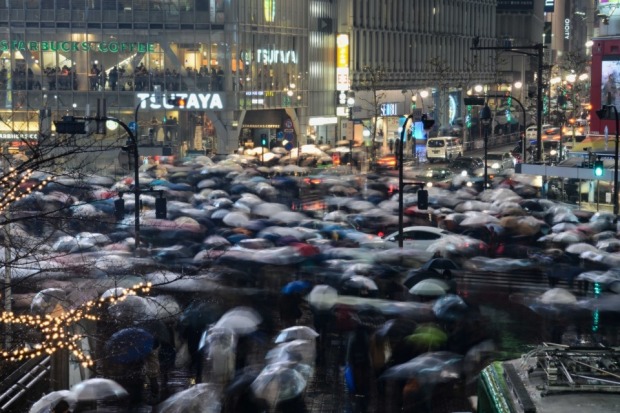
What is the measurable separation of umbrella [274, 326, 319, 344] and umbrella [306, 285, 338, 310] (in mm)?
1914

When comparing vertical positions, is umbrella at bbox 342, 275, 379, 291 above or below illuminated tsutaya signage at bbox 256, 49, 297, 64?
below

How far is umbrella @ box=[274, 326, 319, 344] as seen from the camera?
827 inches

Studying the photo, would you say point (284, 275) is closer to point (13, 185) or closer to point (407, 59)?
point (13, 185)

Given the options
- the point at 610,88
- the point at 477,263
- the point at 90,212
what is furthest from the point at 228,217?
the point at 610,88

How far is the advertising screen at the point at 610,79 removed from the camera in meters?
64.4

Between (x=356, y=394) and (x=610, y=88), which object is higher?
(x=610, y=88)

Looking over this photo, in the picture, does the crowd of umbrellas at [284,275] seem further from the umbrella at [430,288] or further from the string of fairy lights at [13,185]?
the string of fairy lights at [13,185]

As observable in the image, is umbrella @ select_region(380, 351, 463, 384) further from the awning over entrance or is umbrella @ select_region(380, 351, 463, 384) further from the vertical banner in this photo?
the vertical banner

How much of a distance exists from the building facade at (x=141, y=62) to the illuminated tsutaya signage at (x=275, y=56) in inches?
56.3

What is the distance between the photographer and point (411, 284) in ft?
82.3

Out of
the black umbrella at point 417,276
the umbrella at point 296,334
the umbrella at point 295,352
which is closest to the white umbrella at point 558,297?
the black umbrella at point 417,276

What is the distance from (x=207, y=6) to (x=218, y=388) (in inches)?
2304

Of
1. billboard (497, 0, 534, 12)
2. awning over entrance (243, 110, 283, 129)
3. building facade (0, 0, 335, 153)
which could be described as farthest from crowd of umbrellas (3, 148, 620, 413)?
billboard (497, 0, 534, 12)

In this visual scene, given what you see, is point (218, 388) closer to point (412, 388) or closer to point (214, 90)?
point (412, 388)
